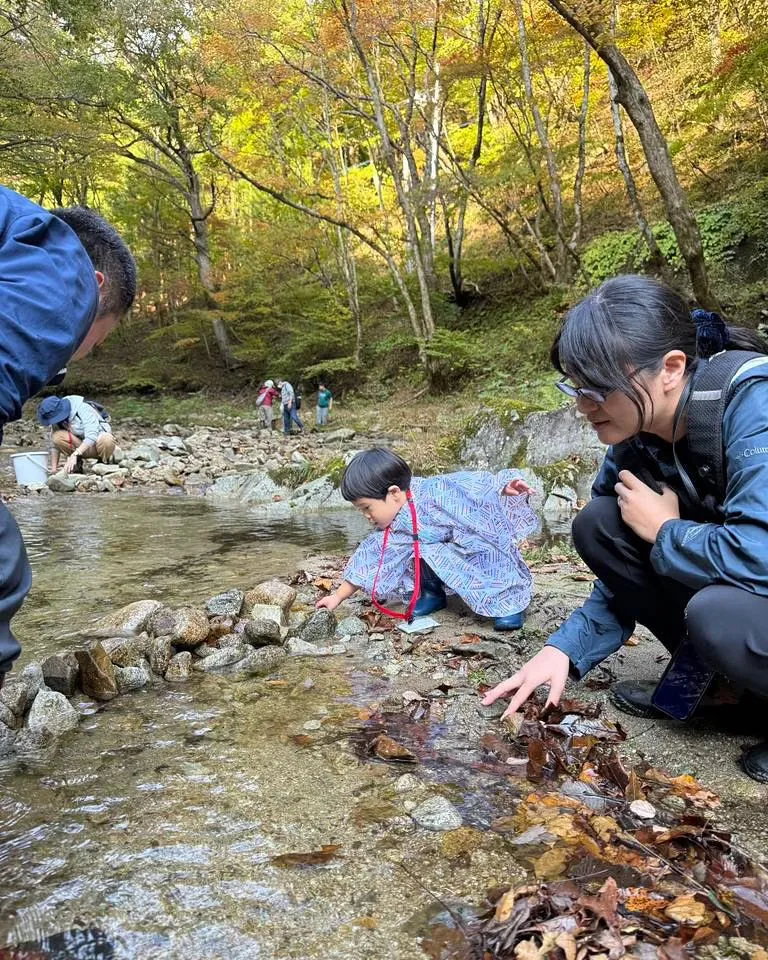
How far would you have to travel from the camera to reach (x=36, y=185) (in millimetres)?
22438

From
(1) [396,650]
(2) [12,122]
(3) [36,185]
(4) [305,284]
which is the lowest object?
(1) [396,650]

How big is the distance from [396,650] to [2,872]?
172cm

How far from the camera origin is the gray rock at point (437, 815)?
1.62 m

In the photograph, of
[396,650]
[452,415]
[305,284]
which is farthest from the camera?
[305,284]

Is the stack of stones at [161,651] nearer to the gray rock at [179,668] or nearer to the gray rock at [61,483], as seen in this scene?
the gray rock at [179,668]

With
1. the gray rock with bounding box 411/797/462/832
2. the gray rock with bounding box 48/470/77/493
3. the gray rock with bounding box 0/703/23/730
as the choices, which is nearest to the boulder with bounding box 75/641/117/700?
the gray rock with bounding box 0/703/23/730

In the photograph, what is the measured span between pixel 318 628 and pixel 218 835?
151cm

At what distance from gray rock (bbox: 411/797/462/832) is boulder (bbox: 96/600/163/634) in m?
1.90

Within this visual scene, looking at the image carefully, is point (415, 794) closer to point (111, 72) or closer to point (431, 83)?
point (431, 83)

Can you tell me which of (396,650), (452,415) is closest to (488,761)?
(396,650)

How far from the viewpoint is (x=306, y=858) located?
150cm

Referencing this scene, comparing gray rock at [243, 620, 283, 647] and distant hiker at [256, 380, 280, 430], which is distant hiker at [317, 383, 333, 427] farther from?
gray rock at [243, 620, 283, 647]

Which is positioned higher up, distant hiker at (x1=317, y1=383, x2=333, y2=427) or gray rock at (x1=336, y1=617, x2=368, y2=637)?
distant hiker at (x1=317, y1=383, x2=333, y2=427)

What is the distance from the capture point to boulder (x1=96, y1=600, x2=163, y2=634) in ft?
10.4
